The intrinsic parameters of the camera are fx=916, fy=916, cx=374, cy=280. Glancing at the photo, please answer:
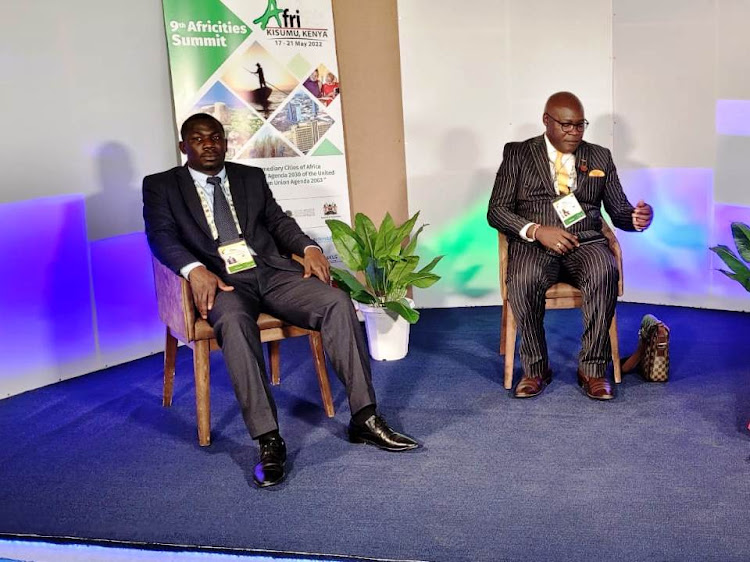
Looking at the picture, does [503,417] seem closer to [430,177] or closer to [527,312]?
[527,312]

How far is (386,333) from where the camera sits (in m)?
4.74

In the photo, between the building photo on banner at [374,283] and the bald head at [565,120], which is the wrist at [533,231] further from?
the bald head at [565,120]

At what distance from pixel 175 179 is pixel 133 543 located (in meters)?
1.66

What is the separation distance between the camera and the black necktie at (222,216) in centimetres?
393

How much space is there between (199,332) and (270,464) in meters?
0.64

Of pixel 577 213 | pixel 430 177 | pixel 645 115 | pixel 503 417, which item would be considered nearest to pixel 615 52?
pixel 645 115

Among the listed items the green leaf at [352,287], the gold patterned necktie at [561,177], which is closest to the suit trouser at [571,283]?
the gold patterned necktie at [561,177]

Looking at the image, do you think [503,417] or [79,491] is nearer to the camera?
[79,491]

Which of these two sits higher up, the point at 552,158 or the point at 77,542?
the point at 552,158

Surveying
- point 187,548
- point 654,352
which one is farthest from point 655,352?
point 187,548

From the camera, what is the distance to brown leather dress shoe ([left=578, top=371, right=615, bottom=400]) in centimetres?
394

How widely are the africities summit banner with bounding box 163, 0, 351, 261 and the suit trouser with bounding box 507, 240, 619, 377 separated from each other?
1.60 meters

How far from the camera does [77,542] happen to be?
288 cm

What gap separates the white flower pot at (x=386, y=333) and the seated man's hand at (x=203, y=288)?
4.23 ft
